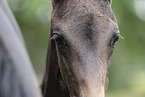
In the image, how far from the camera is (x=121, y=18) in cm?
1288

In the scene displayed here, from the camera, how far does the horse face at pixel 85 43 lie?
1998mm

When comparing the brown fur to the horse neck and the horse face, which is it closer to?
the horse face

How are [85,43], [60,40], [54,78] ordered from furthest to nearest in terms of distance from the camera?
[54,78] → [60,40] → [85,43]

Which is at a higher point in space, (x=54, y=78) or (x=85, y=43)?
(x=85, y=43)

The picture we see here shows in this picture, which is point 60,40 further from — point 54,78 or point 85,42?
point 54,78

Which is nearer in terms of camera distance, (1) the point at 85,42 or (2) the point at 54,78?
(1) the point at 85,42

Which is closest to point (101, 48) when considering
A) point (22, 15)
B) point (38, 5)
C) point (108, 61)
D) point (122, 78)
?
point (108, 61)

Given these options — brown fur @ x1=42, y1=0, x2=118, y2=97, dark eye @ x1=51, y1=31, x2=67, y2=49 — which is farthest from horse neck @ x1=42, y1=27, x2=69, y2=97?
dark eye @ x1=51, y1=31, x2=67, y2=49

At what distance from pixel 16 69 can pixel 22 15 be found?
13.0 metres

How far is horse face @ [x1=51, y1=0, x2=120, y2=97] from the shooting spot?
2.00 meters

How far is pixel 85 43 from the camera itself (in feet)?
6.85

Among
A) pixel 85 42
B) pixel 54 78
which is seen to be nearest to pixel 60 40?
pixel 85 42

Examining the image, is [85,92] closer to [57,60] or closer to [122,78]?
[57,60]

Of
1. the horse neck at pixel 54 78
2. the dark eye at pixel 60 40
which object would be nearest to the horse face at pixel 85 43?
the dark eye at pixel 60 40
